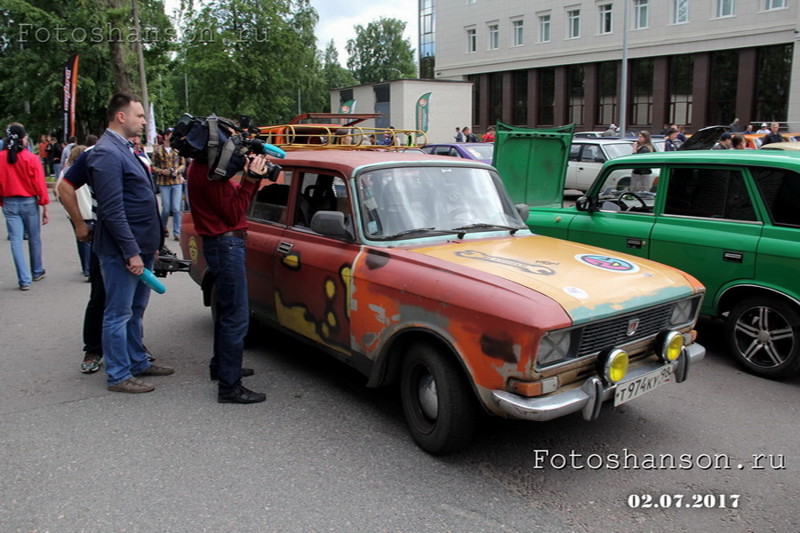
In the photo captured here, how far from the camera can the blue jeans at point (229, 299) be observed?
444cm

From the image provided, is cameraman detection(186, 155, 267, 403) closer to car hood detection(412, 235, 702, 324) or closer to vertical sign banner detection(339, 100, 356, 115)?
car hood detection(412, 235, 702, 324)

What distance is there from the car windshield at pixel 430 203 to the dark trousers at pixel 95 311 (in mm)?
2250

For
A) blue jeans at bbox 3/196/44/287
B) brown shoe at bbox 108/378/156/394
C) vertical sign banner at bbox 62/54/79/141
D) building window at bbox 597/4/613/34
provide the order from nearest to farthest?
brown shoe at bbox 108/378/156/394
blue jeans at bbox 3/196/44/287
vertical sign banner at bbox 62/54/79/141
building window at bbox 597/4/613/34

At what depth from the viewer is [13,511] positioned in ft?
10.7

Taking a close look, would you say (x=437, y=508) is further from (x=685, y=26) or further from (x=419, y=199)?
(x=685, y=26)

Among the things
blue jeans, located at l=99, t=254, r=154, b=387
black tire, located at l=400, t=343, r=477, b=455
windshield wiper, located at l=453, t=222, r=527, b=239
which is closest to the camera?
black tire, located at l=400, t=343, r=477, b=455

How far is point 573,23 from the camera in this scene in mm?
43188

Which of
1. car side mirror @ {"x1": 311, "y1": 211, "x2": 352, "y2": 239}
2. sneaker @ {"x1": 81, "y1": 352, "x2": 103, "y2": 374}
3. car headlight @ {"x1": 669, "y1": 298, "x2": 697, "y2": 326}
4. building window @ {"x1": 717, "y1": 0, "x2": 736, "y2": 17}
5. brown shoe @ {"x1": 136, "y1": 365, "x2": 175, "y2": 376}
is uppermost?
building window @ {"x1": 717, "y1": 0, "x2": 736, "y2": 17}

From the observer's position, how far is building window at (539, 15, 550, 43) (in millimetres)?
44531

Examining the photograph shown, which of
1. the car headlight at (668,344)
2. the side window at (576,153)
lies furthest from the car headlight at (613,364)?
the side window at (576,153)

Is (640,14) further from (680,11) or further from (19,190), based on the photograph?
(19,190)

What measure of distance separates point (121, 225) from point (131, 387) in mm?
1213

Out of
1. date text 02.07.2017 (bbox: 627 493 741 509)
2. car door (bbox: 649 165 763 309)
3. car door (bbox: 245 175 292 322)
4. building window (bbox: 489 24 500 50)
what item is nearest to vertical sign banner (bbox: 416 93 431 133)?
building window (bbox: 489 24 500 50)

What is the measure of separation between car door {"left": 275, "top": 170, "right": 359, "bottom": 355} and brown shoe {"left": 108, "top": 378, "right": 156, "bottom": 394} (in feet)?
3.57
